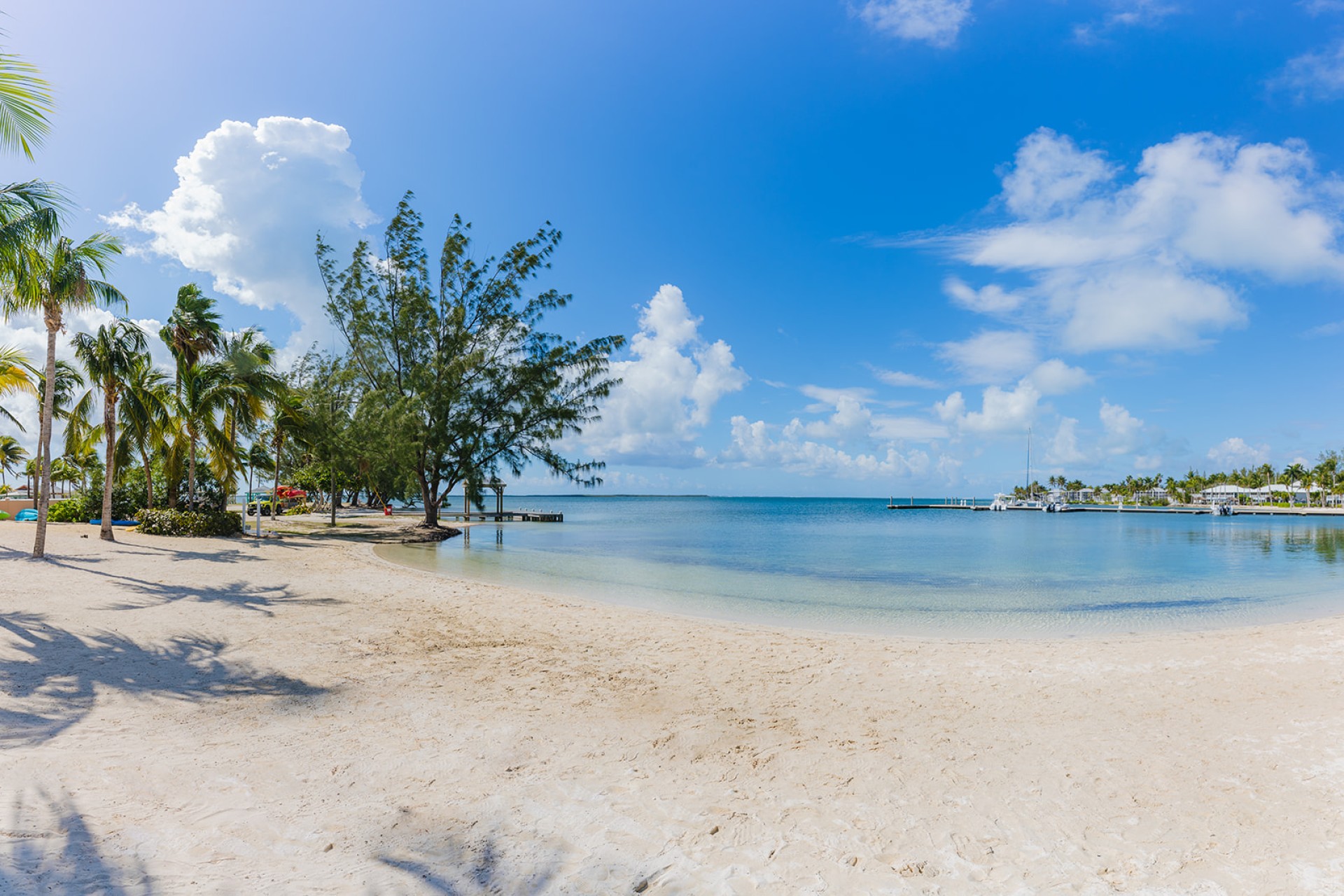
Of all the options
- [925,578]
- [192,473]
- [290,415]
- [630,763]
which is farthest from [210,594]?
[925,578]

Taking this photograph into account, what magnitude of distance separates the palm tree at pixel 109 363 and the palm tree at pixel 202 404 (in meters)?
2.69

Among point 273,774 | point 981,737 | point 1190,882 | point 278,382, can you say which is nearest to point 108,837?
point 273,774

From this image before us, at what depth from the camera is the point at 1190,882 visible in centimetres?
348

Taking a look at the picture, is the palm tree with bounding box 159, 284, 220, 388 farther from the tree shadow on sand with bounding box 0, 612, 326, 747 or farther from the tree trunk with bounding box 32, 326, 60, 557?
the tree shadow on sand with bounding box 0, 612, 326, 747

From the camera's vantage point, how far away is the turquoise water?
13.4 metres

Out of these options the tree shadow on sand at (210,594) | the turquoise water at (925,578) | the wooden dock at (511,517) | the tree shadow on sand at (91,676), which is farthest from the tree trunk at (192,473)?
the wooden dock at (511,517)

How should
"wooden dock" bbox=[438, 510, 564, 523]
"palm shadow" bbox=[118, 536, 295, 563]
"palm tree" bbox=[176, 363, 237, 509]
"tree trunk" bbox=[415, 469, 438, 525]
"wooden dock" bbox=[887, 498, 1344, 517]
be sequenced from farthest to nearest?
"wooden dock" bbox=[887, 498, 1344, 517], "wooden dock" bbox=[438, 510, 564, 523], "tree trunk" bbox=[415, 469, 438, 525], "palm tree" bbox=[176, 363, 237, 509], "palm shadow" bbox=[118, 536, 295, 563]

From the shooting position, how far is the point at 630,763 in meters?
4.87

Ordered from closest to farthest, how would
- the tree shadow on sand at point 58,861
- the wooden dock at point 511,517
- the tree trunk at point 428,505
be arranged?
1. the tree shadow on sand at point 58,861
2. the tree trunk at point 428,505
3. the wooden dock at point 511,517

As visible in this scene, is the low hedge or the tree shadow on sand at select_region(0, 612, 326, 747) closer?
the tree shadow on sand at select_region(0, 612, 326, 747)

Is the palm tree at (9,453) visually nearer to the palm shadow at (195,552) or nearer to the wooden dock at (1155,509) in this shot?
the palm shadow at (195,552)

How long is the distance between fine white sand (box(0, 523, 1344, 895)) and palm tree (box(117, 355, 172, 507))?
10.7 m

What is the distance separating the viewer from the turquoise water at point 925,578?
13.4 metres

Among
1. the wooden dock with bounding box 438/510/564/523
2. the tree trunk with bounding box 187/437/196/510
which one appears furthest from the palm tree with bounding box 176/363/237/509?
the wooden dock with bounding box 438/510/564/523
